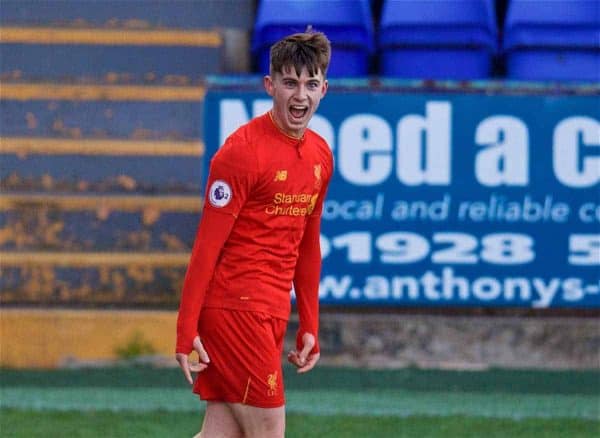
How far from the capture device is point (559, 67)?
991cm

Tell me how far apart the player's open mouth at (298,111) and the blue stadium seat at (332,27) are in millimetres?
5724

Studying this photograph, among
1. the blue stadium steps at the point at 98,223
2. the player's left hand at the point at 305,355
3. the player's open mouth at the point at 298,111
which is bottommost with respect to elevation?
the blue stadium steps at the point at 98,223

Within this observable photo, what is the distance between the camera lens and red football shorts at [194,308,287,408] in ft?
13.5

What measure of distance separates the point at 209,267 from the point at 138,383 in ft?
13.3

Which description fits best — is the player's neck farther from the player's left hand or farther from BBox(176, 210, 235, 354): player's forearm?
the player's left hand

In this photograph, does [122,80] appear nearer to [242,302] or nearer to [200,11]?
[200,11]

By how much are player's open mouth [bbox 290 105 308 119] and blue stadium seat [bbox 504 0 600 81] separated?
600 cm

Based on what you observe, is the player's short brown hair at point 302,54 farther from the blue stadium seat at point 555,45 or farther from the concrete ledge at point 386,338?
the blue stadium seat at point 555,45

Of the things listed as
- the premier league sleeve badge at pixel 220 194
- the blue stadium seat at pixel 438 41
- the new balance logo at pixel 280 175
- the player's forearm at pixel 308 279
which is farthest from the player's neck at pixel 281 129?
the blue stadium seat at pixel 438 41

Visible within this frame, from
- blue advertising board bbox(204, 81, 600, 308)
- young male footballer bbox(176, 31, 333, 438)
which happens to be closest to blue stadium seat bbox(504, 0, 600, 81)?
blue advertising board bbox(204, 81, 600, 308)

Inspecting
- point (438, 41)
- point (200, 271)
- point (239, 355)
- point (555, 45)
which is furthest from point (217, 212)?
point (555, 45)

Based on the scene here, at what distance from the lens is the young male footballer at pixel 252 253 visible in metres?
4.06

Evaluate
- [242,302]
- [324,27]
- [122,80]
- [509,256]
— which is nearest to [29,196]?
[122,80]

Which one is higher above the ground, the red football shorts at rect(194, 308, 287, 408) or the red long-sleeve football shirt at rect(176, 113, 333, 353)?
the red long-sleeve football shirt at rect(176, 113, 333, 353)
